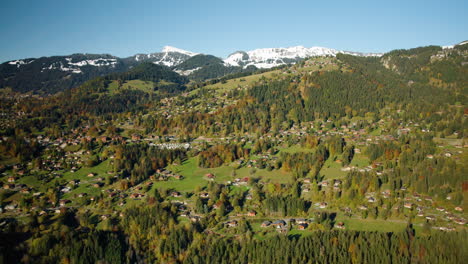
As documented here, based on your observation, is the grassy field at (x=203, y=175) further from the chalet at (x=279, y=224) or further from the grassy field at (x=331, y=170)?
the chalet at (x=279, y=224)

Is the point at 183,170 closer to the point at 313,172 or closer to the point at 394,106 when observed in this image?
the point at 313,172

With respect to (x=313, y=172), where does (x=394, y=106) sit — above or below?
above

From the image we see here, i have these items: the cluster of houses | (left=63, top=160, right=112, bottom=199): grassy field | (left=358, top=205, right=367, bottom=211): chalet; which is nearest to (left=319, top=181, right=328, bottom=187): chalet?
(left=358, top=205, right=367, bottom=211): chalet

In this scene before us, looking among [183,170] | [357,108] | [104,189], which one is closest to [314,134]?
[357,108]

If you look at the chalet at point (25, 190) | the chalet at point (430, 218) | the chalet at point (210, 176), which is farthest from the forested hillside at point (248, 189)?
the chalet at point (25, 190)

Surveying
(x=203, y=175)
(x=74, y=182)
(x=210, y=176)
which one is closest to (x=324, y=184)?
(x=210, y=176)

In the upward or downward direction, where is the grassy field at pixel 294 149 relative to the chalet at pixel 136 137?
downward

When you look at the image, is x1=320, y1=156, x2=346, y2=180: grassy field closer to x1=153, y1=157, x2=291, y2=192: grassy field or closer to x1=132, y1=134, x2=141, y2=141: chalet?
x1=153, y1=157, x2=291, y2=192: grassy field

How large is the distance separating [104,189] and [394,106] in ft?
516

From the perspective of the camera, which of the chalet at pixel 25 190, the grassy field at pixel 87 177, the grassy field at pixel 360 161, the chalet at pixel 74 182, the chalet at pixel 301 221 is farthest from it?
the grassy field at pixel 360 161

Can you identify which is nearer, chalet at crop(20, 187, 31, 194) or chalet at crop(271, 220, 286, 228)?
A: chalet at crop(271, 220, 286, 228)

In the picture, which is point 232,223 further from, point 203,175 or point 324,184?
point 203,175

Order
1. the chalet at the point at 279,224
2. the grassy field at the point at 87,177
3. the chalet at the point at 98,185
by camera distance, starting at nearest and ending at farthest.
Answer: the chalet at the point at 279,224
the grassy field at the point at 87,177
the chalet at the point at 98,185

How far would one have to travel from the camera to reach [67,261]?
241 feet
